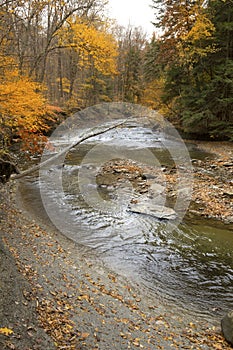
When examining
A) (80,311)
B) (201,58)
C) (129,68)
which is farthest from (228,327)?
(129,68)

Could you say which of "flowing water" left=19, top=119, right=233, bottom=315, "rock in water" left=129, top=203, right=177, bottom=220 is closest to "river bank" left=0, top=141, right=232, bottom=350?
"flowing water" left=19, top=119, right=233, bottom=315

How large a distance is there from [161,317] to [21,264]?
284cm

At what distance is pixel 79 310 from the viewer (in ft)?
14.0

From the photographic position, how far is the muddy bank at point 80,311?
11.6ft

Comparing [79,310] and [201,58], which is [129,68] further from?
[79,310]

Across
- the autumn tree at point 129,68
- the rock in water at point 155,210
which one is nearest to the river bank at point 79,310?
the rock in water at point 155,210

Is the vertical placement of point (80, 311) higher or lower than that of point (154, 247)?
higher

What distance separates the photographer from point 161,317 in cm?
462

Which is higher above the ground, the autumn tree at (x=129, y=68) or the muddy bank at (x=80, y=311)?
the autumn tree at (x=129, y=68)

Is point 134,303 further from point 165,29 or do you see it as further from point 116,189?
point 165,29

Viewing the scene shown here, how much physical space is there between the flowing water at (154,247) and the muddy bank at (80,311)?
0.47 meters

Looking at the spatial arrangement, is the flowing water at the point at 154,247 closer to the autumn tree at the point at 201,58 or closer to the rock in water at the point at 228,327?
→ the rock in water at the point at 228,327

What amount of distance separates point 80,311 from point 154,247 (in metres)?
3.27

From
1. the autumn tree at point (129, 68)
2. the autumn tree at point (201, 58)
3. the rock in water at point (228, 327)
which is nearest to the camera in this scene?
the rock in water at point (228, 327)
